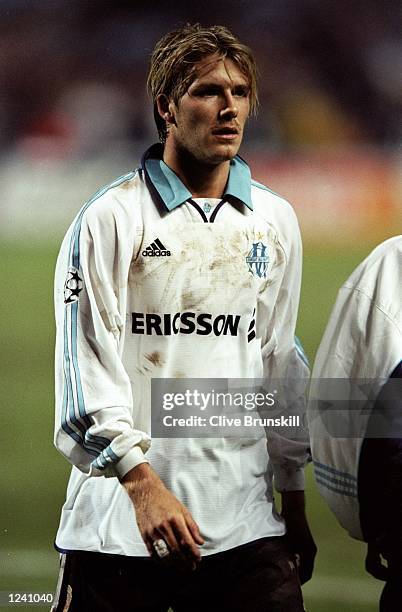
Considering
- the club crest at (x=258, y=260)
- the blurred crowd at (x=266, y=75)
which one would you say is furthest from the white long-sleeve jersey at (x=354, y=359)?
the blurred crowd at (x=266, y=75)

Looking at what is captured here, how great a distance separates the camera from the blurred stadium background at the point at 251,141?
74.5 inches

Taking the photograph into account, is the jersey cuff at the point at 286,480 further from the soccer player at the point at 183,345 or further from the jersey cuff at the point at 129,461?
the jersey cuff at the point at 129,461

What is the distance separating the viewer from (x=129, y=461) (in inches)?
64.7

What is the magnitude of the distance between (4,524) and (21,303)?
0.40 m

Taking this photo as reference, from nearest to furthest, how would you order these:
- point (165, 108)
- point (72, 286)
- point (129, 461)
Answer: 1. point (129, 461)
2. point (72, 286)
3. point (165, 108)

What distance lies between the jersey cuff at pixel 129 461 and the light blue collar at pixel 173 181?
420 millimetres

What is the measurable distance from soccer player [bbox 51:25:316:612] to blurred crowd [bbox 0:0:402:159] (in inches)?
2.7

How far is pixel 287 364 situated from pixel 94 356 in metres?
0.36

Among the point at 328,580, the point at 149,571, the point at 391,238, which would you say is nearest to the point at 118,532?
the point at 149,571

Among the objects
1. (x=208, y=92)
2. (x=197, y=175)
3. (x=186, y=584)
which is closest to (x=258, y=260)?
(x=197, y=175)

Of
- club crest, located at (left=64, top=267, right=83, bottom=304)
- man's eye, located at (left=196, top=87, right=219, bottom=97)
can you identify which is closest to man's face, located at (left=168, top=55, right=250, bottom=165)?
man's eye, located at (left=196, top=87, right=219, bottom=97)

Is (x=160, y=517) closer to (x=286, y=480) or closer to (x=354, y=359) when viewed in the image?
(x=286, y=480)

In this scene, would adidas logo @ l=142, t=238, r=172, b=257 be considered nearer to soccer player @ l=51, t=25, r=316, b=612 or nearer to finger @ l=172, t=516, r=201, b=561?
soccer player @ l=51, t=25, r=316, b=612

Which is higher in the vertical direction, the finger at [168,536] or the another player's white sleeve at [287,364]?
the another player's white sleeve at [287,364]
